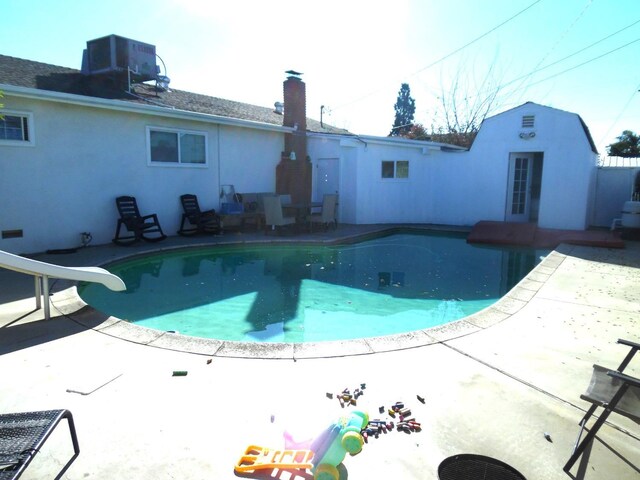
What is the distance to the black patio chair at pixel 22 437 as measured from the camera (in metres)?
1.62

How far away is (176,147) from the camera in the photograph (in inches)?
412

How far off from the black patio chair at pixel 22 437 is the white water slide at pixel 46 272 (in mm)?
2437

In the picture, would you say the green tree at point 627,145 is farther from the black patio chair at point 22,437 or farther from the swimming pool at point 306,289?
the black patio chair at point 22,437

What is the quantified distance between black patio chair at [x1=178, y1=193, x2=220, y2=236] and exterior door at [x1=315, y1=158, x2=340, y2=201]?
4.21m

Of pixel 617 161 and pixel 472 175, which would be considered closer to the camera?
pixel 472 175

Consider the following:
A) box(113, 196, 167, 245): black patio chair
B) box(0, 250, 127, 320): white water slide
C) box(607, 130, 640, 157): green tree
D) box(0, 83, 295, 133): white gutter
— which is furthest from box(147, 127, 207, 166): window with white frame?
box(607, 130, 640, 157): green tree

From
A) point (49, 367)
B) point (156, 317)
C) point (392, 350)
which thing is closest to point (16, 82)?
point (156, 317)

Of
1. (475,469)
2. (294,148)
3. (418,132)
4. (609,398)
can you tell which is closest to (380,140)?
(294,148)

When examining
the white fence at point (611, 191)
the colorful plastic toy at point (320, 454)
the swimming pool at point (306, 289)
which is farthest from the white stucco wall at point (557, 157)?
the colorful plastic toy at point (320, 454)

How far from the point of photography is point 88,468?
2.09 meters

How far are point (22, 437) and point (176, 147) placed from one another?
951cm

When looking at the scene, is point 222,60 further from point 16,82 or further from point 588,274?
point 588,274

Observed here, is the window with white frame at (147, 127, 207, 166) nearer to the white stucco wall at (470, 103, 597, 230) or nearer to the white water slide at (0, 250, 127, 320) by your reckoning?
the white water slide at (0, 250, 127, 320)

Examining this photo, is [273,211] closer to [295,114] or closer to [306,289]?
[295,114]
